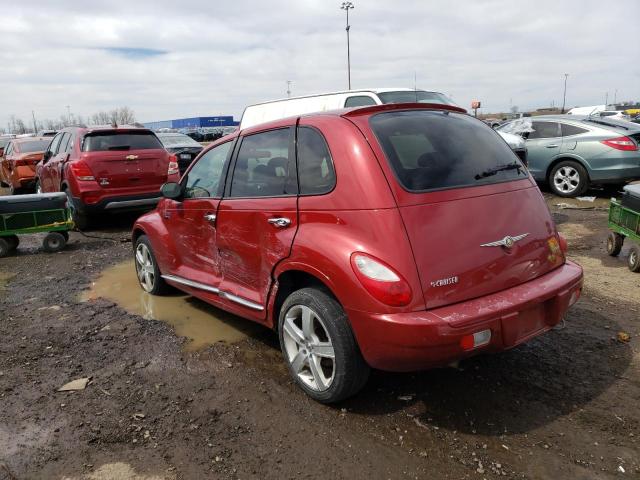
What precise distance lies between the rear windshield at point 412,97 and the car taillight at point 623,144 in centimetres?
321

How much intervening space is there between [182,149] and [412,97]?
6846 millimetres

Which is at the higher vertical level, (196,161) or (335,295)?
(196,161)

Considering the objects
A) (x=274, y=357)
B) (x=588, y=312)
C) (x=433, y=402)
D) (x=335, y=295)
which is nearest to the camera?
(x=335, y=295)

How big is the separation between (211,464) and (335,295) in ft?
3.63

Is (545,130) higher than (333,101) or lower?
lower

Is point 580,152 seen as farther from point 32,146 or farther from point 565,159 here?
point 32,146

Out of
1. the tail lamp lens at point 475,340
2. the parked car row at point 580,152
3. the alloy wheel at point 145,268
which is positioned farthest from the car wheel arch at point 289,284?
the parked car row at point 580,152

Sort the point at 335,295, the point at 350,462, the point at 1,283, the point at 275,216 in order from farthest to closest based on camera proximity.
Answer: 1. the point at 1,283
2. the point at 275,216
3. the point at 335,295
4. the point at 350,462

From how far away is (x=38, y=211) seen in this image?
297 inches

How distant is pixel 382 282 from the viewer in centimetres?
267

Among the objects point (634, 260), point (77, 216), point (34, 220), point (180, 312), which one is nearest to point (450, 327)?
point (180, 312)

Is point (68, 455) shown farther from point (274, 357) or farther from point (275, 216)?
point (275, 216)

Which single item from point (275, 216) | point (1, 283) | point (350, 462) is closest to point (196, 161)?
point (275, 216)

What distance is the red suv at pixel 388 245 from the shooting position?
8.80 feet
